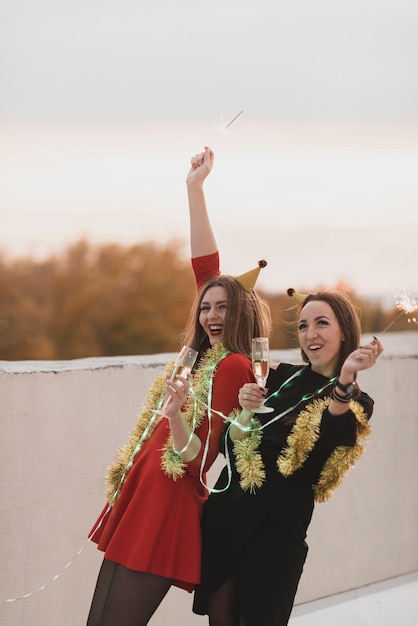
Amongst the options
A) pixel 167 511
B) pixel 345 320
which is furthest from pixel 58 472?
pixel 345 320

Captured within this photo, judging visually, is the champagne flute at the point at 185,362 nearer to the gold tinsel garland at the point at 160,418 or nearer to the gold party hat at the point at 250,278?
the gold tinsel garland at the point at 160,418

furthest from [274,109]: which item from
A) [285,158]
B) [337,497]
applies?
[337,497]

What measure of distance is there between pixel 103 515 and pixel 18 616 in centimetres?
85

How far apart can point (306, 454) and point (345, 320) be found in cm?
34

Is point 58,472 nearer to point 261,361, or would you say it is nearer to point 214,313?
point 214,313

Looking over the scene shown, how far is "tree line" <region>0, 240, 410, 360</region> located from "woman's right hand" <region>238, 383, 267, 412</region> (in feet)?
80.4

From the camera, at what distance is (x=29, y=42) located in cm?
2883

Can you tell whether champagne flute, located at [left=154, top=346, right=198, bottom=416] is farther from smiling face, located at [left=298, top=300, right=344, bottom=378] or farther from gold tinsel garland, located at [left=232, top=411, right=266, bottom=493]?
smiling face, located at [left=298, top=300, right=344, bottom=378]

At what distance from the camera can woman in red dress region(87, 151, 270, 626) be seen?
1.98m

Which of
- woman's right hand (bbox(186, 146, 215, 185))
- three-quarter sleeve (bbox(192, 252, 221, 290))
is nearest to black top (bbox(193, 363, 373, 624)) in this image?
three-quarter sleeve (bbox(192, 252, 221, 290))

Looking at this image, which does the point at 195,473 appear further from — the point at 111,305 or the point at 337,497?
the point at 111,305

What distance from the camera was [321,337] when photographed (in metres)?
2.02

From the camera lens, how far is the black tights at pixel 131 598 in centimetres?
197

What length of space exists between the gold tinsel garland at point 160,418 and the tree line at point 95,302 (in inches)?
955
